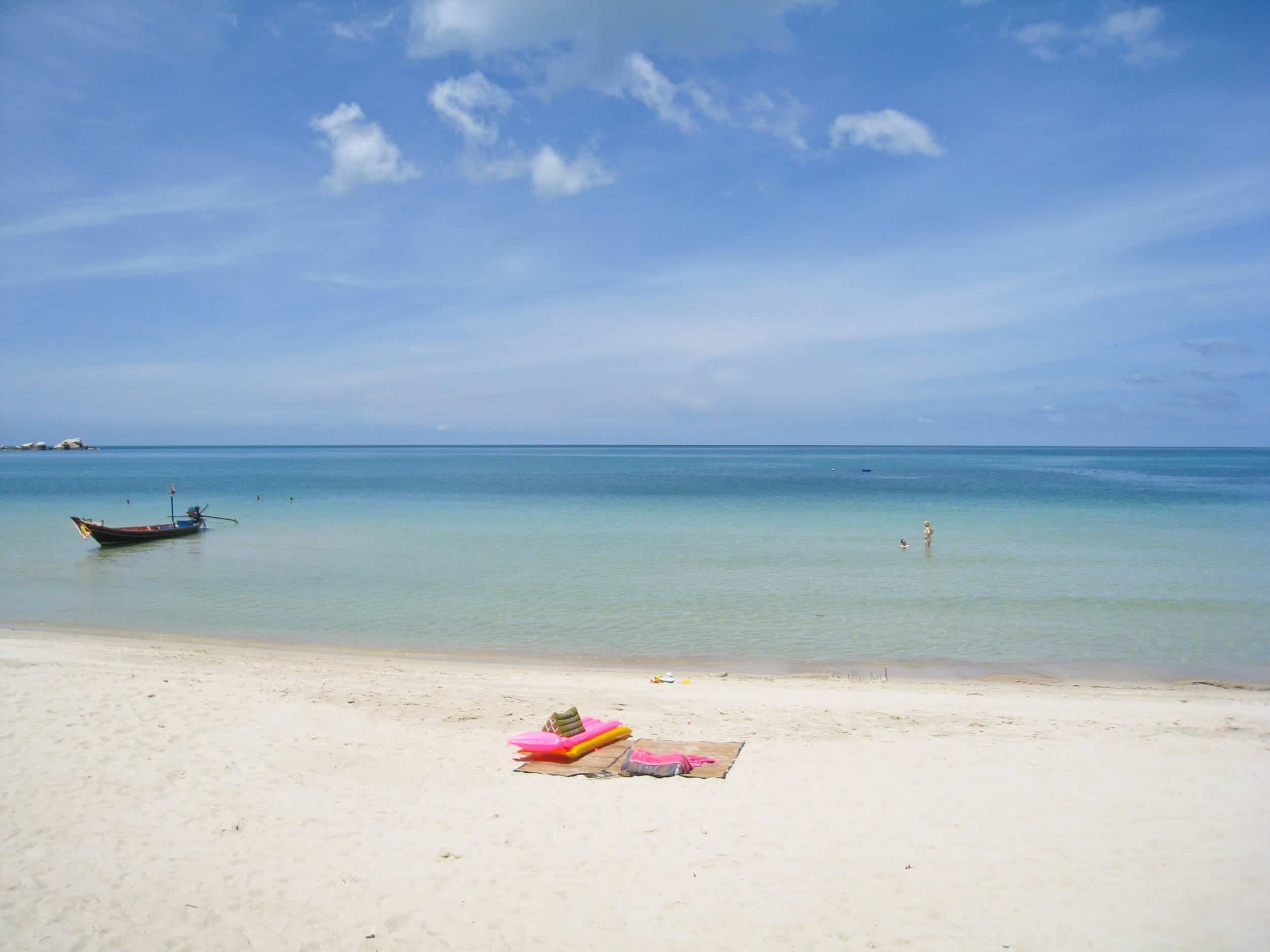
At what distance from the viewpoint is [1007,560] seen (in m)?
27.7

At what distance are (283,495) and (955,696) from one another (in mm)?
58069

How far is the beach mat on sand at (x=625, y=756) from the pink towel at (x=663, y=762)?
0.23ft

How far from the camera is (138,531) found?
1323 inches

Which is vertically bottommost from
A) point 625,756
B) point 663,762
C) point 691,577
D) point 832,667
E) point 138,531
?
point 832,667

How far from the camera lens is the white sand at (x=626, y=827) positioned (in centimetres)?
609

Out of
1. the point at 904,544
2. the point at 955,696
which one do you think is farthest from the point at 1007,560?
the point at 955,696

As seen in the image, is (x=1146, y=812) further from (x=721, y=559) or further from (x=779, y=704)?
(x=721, y=559)

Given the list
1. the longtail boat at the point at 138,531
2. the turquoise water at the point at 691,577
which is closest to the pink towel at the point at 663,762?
the turquoise water at the point at 691,577

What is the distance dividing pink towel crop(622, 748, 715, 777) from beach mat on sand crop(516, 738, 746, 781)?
7 centimetres

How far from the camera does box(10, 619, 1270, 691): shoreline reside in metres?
14.4

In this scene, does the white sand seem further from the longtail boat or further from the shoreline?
the longtail boat

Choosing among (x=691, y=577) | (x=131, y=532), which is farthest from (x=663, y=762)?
(x=131, y=532)

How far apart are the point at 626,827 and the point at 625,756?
6.15 ft

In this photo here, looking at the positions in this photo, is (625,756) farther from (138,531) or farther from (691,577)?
(138,531)
